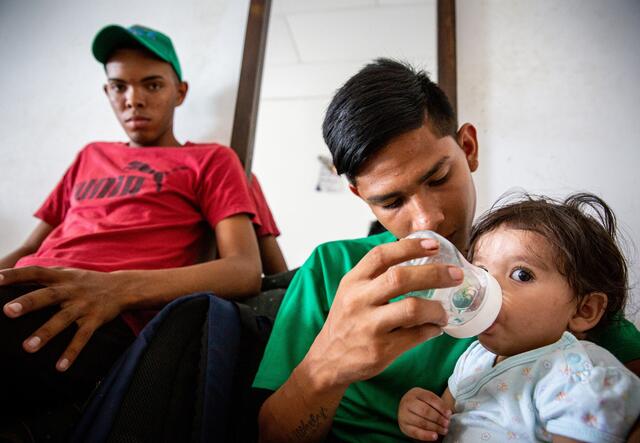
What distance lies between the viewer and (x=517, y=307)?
66 centimetres

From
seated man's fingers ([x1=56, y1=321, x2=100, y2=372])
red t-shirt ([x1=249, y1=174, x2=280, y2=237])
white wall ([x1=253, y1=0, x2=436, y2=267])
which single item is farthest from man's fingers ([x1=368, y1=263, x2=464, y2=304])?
white wall ([x1=253, y1=0, x2=436, y2=267])

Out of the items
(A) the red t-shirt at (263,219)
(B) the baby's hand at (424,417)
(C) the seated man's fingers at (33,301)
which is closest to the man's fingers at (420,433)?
(B) the baby's hand at (424,417)

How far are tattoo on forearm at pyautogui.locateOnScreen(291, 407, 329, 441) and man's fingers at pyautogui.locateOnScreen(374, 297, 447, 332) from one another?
0.24 m

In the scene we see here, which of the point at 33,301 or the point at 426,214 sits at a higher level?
the point at 426,214

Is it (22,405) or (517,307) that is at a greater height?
(517,307)

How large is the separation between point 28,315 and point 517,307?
0.94 meters

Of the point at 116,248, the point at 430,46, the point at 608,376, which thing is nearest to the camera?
the point at 608,376

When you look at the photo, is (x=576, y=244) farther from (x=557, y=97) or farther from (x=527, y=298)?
(x=557, y=97)

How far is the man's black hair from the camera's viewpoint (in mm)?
825

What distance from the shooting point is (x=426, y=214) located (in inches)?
31.5

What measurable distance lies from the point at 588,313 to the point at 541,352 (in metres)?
0.16

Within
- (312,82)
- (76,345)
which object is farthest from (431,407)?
(312,82)

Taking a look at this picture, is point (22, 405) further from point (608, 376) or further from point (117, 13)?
point (117, 13)

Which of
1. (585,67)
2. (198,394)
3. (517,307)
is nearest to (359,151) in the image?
(517,307)
